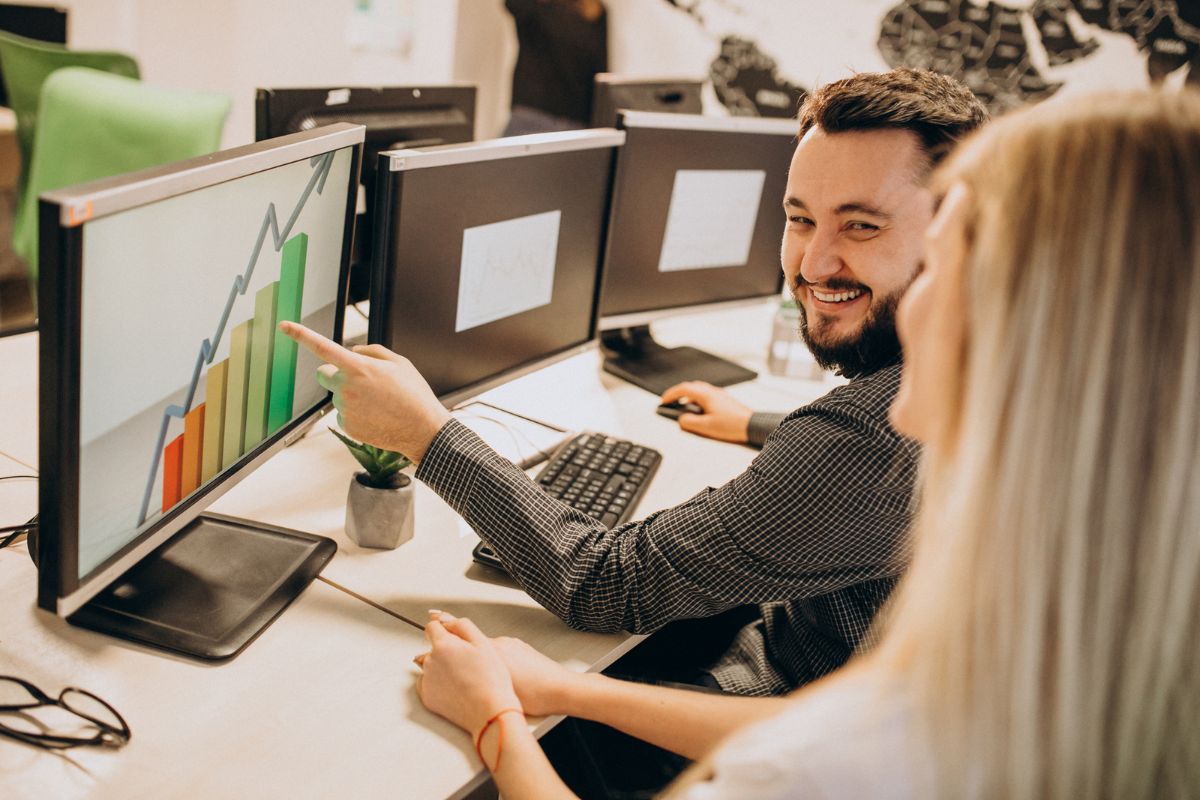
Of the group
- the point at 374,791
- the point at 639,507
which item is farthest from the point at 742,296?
the point at 374,791

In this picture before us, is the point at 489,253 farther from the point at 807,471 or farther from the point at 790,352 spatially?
the point at 790,352

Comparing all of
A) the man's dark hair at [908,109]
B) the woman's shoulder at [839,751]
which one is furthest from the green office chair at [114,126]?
the woman's shoulder at [839,751]

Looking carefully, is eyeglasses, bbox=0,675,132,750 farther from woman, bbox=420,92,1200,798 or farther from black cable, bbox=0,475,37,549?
woman, bbox=420,92,1200,798

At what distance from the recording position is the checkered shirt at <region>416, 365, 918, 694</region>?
3.64 ft

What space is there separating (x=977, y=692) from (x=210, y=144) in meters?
2.08

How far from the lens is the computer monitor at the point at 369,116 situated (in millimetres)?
1630

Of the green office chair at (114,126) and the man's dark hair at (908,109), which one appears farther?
the green office chair at (114,126)

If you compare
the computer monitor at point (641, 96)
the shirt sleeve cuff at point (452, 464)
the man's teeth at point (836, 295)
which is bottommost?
the shirt sleeve cuff at point (452, 464)

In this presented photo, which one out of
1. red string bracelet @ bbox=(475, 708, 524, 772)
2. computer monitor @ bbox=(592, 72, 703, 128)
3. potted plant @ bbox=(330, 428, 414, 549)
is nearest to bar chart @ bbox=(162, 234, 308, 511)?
potted plant @ bbox=(330, 428, 414, 549)

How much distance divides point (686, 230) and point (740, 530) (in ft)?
3.21

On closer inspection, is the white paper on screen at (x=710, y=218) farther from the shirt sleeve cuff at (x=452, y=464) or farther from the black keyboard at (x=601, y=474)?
the shirt sleeve cuff at (x=452, y=464)

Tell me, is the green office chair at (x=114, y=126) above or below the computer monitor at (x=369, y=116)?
below

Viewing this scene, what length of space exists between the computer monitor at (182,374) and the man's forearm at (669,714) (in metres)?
0.36

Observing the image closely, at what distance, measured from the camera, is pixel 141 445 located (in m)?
0.94
